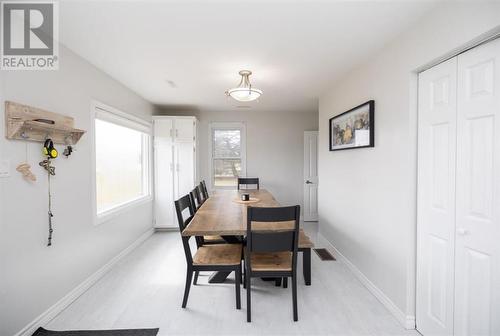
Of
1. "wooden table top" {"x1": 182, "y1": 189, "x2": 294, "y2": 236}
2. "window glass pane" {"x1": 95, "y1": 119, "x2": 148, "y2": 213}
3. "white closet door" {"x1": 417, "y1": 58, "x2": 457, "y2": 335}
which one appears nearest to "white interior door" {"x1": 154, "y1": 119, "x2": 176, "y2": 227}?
"window glass pane" {"x1": 95, "y1": 119, "x2": 148, "y2": 213}

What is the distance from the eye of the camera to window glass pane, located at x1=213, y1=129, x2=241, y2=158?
524 centimetres

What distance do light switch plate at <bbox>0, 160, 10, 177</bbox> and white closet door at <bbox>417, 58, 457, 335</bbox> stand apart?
9.91 ft

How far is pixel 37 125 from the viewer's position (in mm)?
1814

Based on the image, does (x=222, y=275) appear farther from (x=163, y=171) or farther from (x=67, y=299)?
(x=163, y=171)

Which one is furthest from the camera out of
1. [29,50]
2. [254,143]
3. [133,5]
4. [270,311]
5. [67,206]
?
[254,143]

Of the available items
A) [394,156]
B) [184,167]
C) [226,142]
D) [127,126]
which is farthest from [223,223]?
[226,142]

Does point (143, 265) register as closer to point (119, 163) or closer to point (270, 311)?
point (119, 163)

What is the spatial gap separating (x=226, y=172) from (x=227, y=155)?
14.8 inches

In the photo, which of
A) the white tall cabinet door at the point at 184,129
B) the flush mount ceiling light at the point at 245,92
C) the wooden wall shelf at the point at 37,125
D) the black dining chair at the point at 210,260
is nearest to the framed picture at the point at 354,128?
the flush mount ceiling light at the point at 245,92

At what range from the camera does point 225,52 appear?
91.6 inches

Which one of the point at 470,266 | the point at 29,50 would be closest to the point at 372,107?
the point at 470,266

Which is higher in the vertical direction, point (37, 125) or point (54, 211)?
point (37, 125)

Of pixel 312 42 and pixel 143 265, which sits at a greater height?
pixel 312 42

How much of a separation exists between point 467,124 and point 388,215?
0.97 meters
